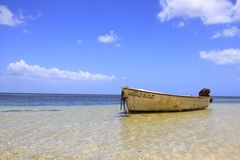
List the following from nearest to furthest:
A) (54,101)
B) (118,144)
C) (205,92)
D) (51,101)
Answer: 1. (118,144)
2. (205,92)
3. (51,101)
4. (54,101)

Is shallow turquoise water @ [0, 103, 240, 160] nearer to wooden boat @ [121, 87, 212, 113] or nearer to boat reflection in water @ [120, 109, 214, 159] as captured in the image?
boat reflection in water @ [120, 109, 214, 159]

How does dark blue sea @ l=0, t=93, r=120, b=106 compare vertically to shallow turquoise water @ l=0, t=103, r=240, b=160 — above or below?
above

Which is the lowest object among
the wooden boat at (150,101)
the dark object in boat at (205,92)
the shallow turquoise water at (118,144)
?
the shallow turquoise water at (118,144)

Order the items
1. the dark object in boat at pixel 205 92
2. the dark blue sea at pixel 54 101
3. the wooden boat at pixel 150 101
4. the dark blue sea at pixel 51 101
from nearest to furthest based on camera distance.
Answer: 1. the wooden boat at pixel 150 101
2. the dark object in boat at pixel 205 92
3. the dark blue sea at pixel 51 101
4. the dark blue sea at pixel 54 101

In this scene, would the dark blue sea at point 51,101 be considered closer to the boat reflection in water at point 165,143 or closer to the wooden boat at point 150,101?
the wooden boat at point 150,101

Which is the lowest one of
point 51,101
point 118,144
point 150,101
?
point 118,144

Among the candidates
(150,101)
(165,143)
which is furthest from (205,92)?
(165,143)

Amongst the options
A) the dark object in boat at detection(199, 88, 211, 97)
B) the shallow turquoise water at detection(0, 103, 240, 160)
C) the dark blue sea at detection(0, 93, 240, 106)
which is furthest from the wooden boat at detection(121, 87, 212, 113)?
the dark blue sea at detection(0, 93, 240, 106)

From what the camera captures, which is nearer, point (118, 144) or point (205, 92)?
point (118, 144)

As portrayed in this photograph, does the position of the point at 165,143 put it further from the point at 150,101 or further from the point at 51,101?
the point at 51,101

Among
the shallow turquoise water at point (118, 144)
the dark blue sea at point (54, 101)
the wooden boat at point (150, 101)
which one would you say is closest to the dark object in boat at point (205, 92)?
the wooden boat at point (150, 101)

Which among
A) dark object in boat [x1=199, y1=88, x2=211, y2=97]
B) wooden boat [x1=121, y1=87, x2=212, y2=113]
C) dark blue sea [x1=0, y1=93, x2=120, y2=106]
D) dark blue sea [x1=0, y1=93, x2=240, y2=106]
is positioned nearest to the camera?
wooden boat [x1=121, y1=87, x2=212, y2=113]

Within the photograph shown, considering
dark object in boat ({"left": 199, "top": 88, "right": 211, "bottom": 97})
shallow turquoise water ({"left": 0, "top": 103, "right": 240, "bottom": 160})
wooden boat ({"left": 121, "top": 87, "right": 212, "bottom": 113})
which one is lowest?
shallow turquoise water ({"left": 0, "top": 103, "right": 240, "bottom": 160})

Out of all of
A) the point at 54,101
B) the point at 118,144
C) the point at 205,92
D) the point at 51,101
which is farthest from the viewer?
the point at 54,101
